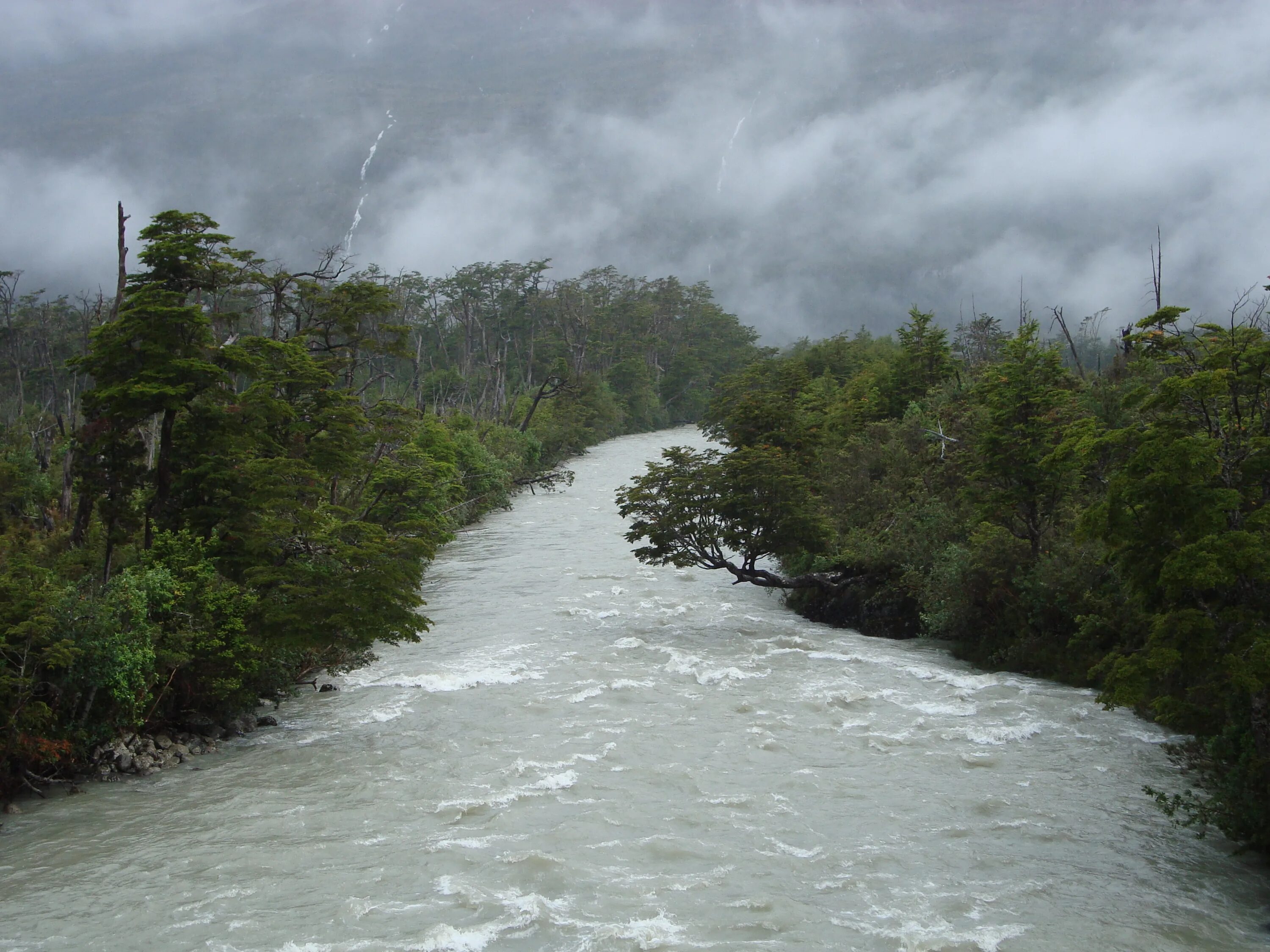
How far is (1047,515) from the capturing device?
62.0ft

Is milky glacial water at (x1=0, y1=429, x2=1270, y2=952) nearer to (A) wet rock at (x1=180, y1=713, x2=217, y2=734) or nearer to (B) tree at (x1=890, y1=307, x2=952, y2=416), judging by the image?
(A) wet rock at (x1=180, y1=713, x2=217, y2=734)

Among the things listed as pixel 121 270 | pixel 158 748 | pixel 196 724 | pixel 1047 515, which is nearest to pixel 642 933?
pixel 158 748

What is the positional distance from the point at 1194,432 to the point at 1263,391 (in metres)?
0.99

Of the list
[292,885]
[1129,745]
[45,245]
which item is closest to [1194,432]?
[1129,745]

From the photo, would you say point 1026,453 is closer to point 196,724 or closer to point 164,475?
point 196,724

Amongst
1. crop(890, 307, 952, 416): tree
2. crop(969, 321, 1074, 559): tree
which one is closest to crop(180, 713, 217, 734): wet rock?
crop(969, 321, 1074, 559): tree

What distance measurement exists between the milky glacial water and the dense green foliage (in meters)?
1.29

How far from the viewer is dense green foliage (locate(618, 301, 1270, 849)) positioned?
876cm

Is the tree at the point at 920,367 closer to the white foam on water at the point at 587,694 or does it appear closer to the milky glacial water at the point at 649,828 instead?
the milky glacial water at the point at 649,828

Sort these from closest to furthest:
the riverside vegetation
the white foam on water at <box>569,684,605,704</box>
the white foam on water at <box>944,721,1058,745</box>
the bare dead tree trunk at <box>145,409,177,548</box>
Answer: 1. the riverside vegetation
2. the white foam on water at <box>944,721,1058,745</box>
3. the bare dead tree trunk at <box>145,409,177,548</box>
4. the white foam on water at <box>569,684,605,704</box>

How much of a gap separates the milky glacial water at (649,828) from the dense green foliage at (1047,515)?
129 centimetres

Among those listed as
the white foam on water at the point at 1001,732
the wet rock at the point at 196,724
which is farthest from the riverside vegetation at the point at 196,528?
the white foam on water at the point at 1001,732

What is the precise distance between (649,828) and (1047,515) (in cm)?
1167

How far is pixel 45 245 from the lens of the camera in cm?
17138
